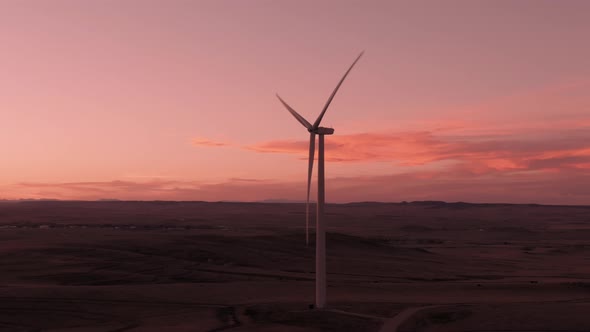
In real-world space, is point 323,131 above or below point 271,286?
above

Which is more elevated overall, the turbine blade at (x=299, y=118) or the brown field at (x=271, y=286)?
the turbine blade at (x=299, y=118)

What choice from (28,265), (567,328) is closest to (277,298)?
(567,328)

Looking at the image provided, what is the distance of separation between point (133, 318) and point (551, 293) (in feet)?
99.5

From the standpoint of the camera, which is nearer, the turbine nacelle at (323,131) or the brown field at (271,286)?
the brown field at (271,286)

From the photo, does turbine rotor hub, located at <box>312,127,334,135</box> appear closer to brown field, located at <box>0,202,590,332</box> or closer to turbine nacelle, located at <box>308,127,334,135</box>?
turbine nacelle, located at <box>308,127,334,135</box>

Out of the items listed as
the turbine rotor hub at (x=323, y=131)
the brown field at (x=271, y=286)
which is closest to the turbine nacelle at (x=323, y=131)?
the turbine rotor hub at (x=323, y=131)

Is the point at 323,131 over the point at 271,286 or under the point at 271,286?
over

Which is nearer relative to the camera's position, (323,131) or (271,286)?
(323,131)

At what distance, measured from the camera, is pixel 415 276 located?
59688mm

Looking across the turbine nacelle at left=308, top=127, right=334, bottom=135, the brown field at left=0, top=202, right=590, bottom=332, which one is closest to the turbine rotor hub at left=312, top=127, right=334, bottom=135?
the turbine nacelle at left=308, top=127, right=334, bottom=135

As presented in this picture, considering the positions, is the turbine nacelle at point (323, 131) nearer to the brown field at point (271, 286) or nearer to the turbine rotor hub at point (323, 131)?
the turbine rotor hub at point (323, 131)

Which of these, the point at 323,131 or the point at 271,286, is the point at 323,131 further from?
the point at 271,286

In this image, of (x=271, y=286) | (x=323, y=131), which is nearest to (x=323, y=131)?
(x=323, y=131)

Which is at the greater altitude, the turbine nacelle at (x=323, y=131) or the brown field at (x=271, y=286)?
the turbine nacelle at (x=323, y=131)
